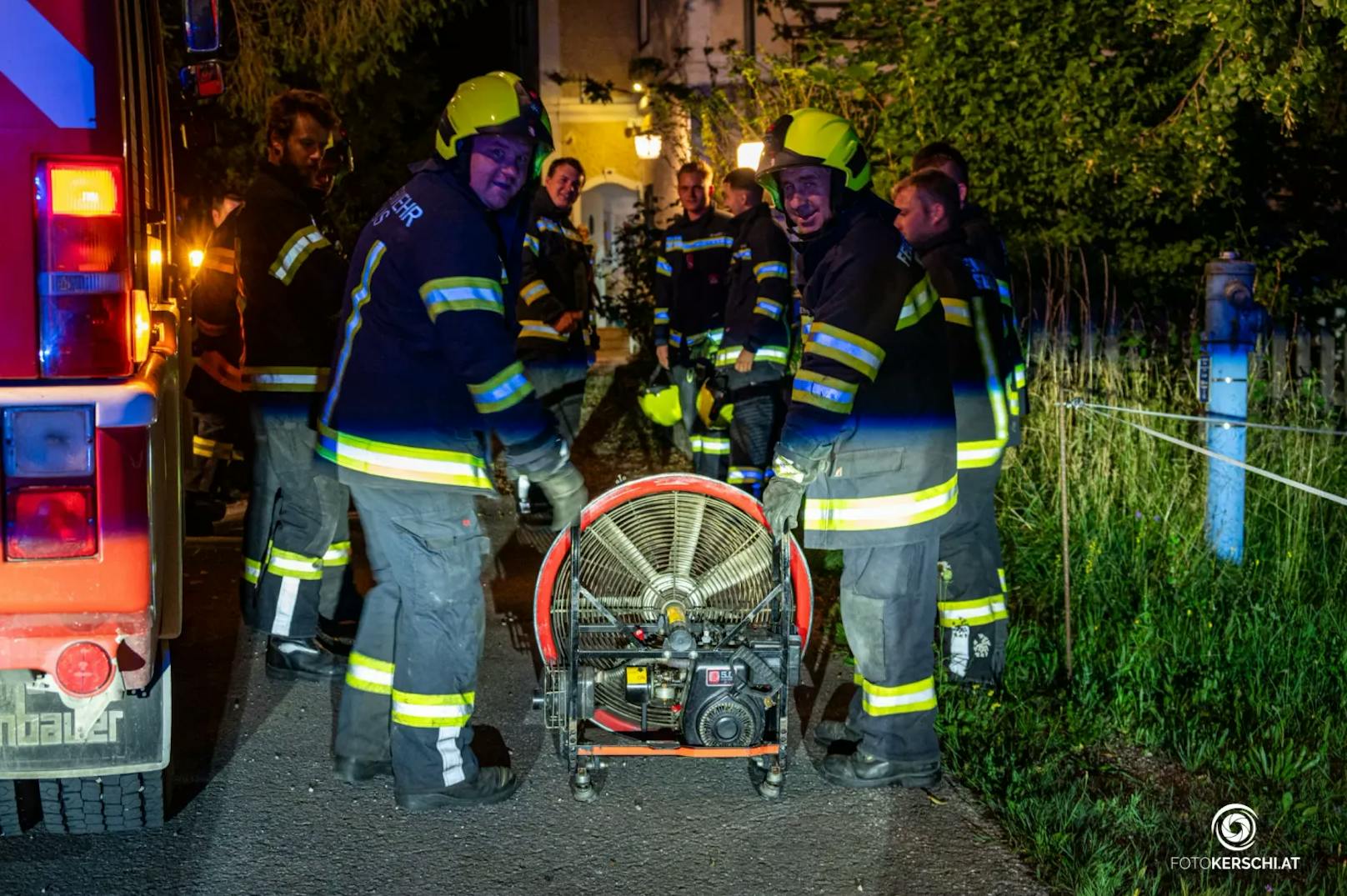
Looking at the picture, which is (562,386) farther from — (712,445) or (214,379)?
(214,379)

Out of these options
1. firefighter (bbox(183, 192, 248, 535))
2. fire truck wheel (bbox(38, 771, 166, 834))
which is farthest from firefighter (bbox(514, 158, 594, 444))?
fire truck wheel (bbox(38, 771, 166, 834))

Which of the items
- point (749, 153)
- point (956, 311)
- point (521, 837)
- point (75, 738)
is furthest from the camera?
point (749, 153)

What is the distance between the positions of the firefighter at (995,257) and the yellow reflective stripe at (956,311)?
29cm

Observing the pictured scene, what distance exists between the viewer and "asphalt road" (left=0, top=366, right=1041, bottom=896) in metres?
3.61

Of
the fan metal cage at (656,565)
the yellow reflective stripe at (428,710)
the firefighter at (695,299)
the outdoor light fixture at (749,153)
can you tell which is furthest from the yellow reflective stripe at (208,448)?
the outdoor light fixture at (749,153)

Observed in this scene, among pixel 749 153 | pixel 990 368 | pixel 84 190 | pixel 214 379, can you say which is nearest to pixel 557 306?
pixel 214 379

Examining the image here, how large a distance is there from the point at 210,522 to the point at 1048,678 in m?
4.80

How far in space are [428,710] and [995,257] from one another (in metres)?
3.06

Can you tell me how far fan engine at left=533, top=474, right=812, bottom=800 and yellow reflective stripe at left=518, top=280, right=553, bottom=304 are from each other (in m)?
3.50

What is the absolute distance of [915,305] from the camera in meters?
4.12

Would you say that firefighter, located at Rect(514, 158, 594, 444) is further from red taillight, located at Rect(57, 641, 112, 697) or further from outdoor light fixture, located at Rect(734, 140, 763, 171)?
red taillight, located at Rect(57, 641, 112, 697)

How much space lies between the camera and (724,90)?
15055 mm

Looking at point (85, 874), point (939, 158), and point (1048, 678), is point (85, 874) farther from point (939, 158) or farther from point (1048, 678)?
point (939, 158)

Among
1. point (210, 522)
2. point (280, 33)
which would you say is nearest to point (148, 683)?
point (210, 522)
